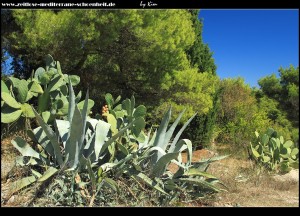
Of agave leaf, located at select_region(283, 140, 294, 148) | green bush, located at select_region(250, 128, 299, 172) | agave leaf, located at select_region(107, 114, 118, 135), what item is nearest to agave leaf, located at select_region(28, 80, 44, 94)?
agave leaf, located at select_region(107, 114, 118, 135)

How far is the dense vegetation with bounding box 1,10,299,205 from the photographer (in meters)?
4.00

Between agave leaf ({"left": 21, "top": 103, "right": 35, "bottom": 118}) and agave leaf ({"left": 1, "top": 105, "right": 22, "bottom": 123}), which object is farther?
agave leaf ({"left": 21, "top": 103, "right": 35, "bottom": 118})

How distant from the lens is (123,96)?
29.3ft

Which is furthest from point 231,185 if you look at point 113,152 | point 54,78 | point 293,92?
point 54,78

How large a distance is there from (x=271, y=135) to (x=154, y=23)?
3.11m

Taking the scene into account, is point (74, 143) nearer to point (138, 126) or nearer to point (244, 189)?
point (138, 126)

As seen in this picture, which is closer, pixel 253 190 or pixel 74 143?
pixel 74 143

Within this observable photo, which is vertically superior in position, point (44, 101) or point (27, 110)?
point (44, 101)

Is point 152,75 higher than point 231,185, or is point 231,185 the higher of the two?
point 152,75

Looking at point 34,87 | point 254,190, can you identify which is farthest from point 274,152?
point 34,87

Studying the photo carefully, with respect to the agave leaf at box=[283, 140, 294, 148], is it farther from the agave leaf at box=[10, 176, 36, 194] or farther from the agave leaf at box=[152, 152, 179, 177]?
the agave leaf at box=[10, 176, 36, 194]

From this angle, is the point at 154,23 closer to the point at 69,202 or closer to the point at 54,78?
the point at 54,78

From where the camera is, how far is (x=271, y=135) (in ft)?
24.7
